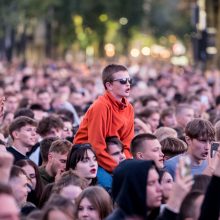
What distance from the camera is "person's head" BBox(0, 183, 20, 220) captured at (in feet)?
26.7

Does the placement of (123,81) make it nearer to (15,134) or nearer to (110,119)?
(110,119)

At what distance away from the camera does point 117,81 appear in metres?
14.0

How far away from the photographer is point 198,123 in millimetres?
13648

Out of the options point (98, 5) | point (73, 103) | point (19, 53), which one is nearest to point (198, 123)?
point (73, 103)

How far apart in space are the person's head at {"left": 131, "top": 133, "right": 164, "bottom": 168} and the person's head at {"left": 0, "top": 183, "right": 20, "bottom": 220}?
4.59 metres

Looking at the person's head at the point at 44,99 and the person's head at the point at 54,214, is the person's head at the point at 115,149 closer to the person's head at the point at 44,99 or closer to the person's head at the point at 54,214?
the person's head at the point at 54,214

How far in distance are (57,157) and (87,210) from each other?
3.66m

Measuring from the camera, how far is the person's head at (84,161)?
12922 mm

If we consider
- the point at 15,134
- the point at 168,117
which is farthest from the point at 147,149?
the point at 168,117

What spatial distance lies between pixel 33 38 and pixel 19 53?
3695mm

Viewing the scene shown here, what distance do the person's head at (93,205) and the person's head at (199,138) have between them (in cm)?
283

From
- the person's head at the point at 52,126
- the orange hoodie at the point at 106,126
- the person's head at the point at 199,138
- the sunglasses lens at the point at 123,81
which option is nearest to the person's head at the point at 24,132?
the person's head at the point at 52,126

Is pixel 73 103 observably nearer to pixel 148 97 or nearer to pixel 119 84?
pixel 148 97

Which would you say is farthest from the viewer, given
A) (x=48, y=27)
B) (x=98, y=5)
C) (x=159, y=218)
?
(x=48, y=27)
